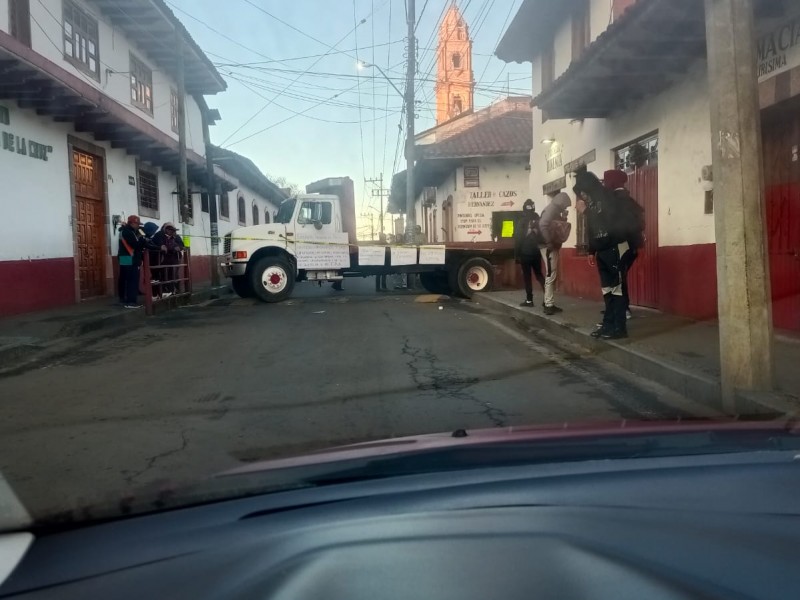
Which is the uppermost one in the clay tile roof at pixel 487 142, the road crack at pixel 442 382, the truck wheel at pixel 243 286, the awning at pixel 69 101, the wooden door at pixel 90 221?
the clay tile roof at pixel 487 142

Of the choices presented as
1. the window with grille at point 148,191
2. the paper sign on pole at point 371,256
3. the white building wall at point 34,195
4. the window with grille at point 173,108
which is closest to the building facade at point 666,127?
the paper sign on pole at point 371,256

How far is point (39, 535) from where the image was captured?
1.54 m

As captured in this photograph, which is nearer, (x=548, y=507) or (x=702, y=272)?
(x=548, y=507)

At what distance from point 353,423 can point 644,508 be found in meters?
3.73

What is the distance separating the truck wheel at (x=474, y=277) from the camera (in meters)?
17.1

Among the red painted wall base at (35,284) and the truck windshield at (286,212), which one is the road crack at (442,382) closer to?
the red painted wall base at (35,284)

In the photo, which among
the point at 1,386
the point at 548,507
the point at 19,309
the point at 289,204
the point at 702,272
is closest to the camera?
the point at 548,507

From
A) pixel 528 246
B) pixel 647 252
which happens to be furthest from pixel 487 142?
pixel 647 252

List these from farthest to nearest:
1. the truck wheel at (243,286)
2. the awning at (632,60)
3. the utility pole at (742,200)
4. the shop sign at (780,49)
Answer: the truck wheel at (243,286), the awning at (632,60), the shop sign at (780,49), the utility pole at (742,200)

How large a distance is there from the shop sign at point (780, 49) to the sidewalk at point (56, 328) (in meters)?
8.64

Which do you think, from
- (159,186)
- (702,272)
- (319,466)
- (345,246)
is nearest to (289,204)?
(345,246)

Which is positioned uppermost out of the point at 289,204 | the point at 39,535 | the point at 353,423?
the point at 289,204

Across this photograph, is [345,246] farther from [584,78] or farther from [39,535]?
[39,535]

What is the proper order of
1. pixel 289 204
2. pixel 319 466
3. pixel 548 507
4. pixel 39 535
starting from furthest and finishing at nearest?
pixel 289 204, pixel 319 466, pixel 39 535, pixel 548 507
